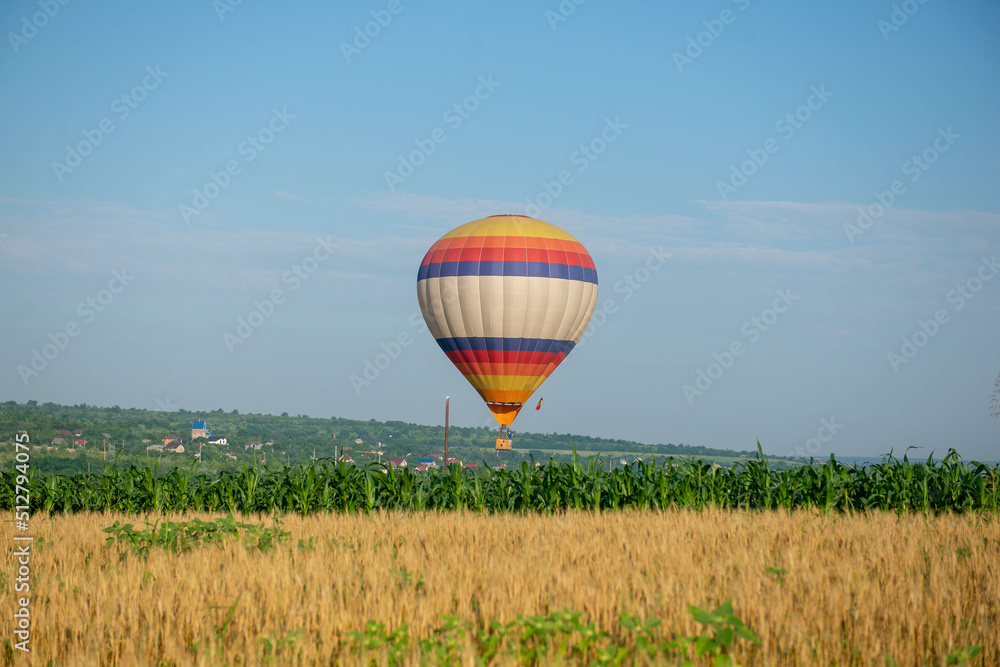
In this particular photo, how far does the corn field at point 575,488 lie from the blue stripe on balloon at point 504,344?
17.7 meters

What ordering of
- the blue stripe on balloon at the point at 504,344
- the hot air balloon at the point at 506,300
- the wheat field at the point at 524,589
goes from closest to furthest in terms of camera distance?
Answer: the wheat field at the point at 524,589, the hot air balloon at the point at 506,300, the blue stripe on balloon at the point at 504,344

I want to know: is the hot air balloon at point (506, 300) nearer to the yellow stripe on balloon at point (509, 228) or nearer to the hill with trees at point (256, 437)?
the yellow stripe on balloon at point (509, 228)

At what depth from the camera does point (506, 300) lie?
35594 millimetres

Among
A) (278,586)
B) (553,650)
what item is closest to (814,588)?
(553,650)

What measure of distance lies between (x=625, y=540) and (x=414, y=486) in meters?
7.57

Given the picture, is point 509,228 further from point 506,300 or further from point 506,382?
point 506,382

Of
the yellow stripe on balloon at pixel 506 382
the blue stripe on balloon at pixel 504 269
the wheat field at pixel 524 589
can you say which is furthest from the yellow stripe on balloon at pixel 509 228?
the wheat field at pixel 524 589

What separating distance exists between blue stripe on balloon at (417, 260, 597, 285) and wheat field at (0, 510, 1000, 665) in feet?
75.0

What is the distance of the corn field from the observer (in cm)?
1686

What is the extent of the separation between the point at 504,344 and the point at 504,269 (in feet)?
11.4

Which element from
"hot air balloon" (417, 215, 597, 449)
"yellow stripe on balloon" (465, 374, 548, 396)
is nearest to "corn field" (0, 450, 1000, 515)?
"hot air balloon" (417, 215, 597, 449)

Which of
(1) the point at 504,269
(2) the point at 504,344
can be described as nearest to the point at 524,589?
(1) the point at 504,269

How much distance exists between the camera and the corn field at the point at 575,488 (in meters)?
16.9

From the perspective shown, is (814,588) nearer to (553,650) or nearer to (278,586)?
(553,650)
